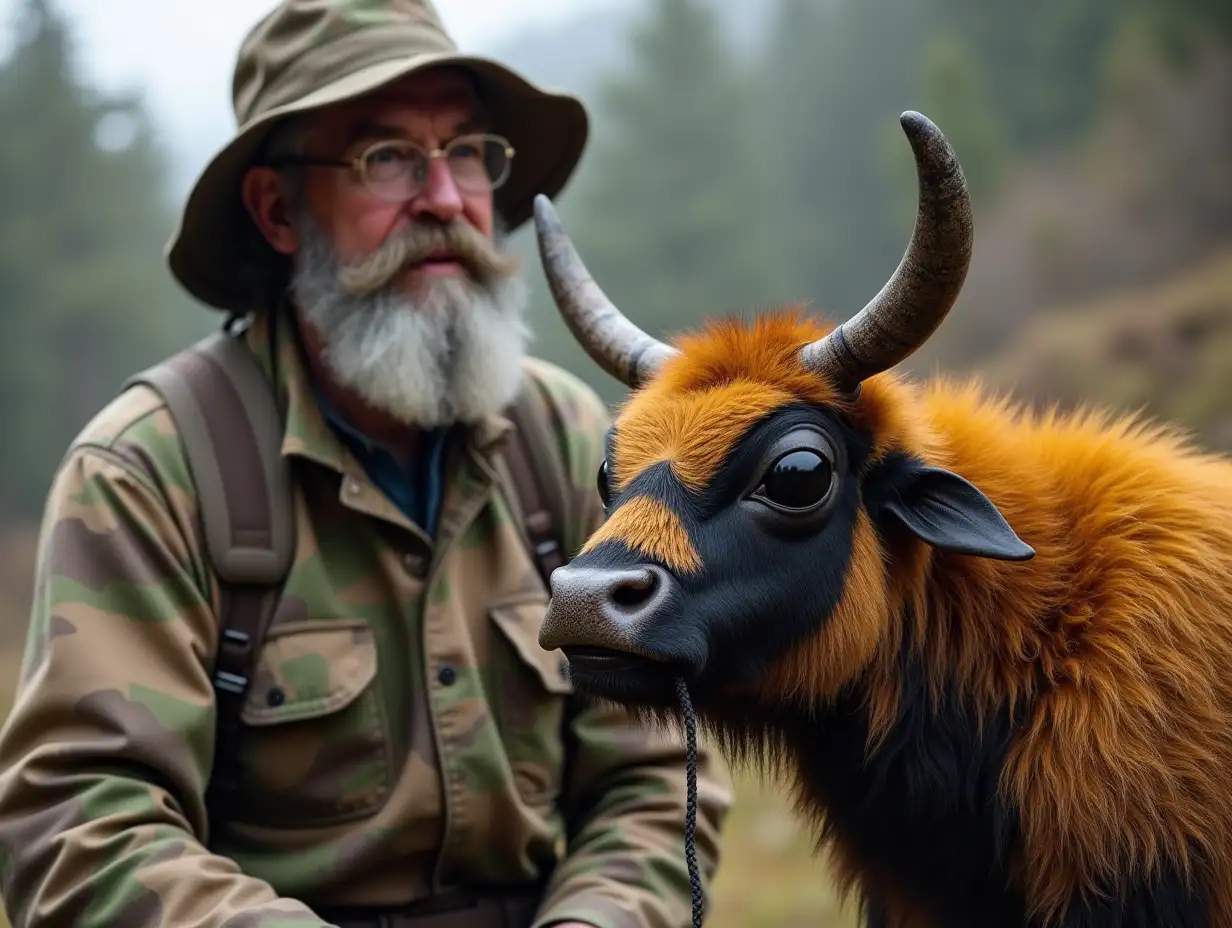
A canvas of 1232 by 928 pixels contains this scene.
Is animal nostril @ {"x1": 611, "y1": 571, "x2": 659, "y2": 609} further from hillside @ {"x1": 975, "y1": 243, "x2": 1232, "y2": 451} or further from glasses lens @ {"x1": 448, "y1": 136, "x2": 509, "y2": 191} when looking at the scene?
hillside @ {"x1": 975, "y1": 243, "x2": 1232, "y2": 451}

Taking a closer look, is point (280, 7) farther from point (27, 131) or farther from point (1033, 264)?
point (1033, 264)

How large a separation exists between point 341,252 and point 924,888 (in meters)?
2.49

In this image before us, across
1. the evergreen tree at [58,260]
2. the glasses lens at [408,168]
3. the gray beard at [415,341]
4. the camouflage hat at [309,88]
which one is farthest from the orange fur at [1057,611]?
the evergreen tree at [58,260]

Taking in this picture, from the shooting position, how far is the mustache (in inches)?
157

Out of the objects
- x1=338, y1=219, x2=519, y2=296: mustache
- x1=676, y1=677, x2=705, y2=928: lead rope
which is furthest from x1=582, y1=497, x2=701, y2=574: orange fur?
x1=338, y1=219, x2=519, y2=296: mustache

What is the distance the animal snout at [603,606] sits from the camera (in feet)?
8.60

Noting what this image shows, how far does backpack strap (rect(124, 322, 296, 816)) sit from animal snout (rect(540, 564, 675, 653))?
127 centimetres

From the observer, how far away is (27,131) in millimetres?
29609

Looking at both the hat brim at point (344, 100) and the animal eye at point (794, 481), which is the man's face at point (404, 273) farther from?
the animal eye at point (794, 481)

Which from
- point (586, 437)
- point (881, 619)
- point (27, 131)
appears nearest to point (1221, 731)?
point (881, 619)

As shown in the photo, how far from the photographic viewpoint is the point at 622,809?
4.04m

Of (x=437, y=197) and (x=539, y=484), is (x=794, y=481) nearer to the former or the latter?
(x=539, y=484)

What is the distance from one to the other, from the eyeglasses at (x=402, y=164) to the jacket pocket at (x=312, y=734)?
1328mm

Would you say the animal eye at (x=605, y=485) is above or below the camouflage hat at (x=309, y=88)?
below
